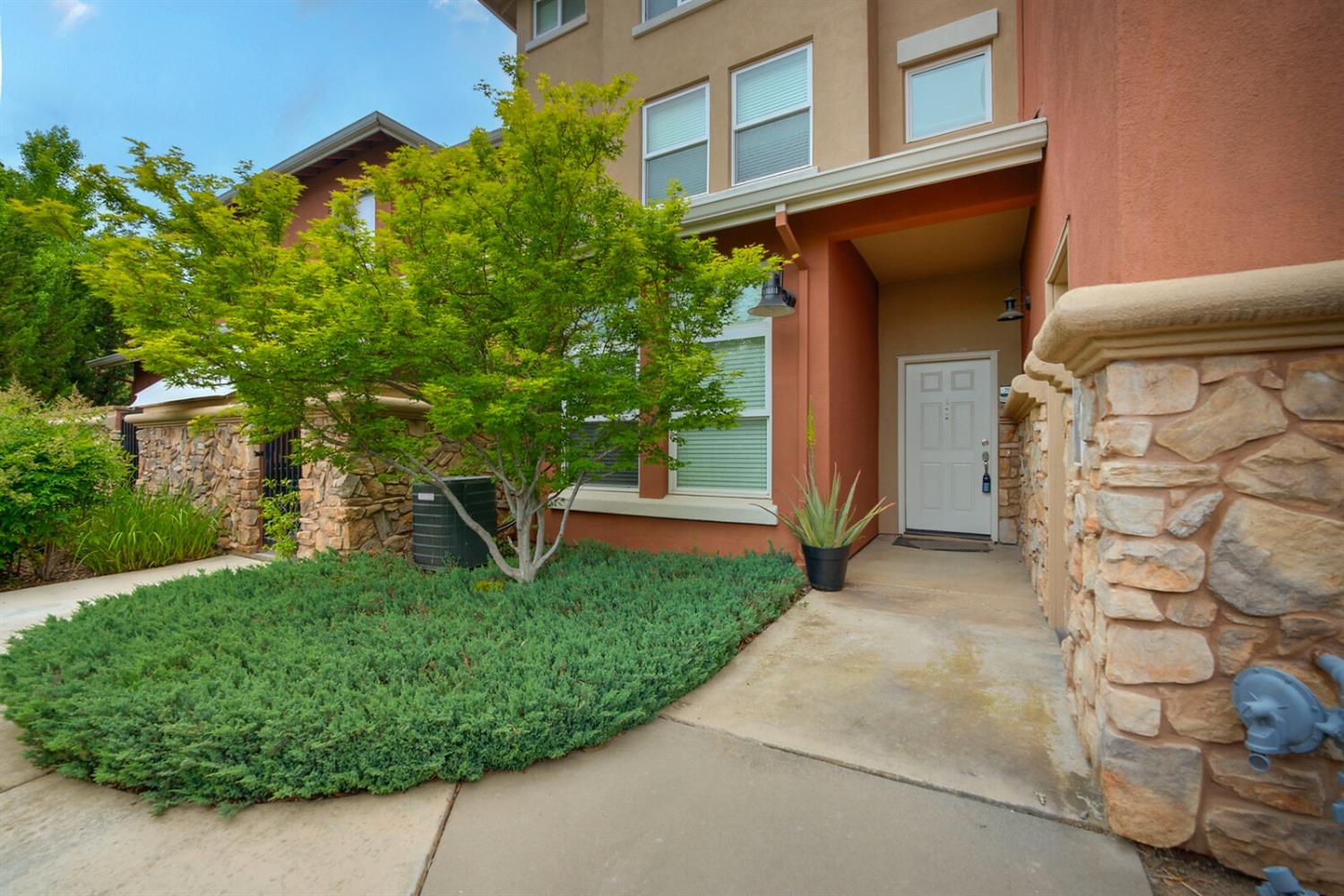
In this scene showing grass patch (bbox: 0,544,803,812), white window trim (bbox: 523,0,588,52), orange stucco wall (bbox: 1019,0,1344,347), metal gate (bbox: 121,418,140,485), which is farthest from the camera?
metal gate (bbox: 121,418,140,485)

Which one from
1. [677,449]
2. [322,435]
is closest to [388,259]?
[322,435]

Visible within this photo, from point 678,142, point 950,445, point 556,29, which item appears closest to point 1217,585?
point 950,445

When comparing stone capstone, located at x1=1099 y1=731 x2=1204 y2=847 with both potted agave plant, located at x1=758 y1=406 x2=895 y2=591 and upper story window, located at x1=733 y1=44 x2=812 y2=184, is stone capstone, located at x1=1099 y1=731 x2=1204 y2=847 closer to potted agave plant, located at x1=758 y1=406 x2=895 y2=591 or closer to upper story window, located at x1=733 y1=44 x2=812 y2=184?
potted agave plant, located at x1=758 y1=406 x2=895 y2=591

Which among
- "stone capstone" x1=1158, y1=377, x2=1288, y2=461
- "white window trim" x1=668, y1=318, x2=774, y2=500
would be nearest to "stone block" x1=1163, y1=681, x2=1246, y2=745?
"stone capstone" x1=1158, y1=377, x2=1288, y2=461

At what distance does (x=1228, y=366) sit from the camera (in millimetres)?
1705

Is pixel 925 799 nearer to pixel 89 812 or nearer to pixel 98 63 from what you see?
pixel 89 812

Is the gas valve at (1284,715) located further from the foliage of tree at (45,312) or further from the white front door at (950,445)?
the foliage of tree at (45,312)

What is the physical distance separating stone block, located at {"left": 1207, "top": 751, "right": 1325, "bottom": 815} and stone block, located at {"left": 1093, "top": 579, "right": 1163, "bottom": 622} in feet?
1.42

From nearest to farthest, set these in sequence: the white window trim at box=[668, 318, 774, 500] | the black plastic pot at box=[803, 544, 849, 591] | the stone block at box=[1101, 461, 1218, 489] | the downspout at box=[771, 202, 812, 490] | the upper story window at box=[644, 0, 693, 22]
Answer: the stone block at box=[1101, 461, 1218, 489], the black plastic pot at box=[803, 544, 849, 591], the downspout at box=[771, 202, 812, 490], the white window trim at box=[668, 318, 774, 500], the upper story window at box=[644, 0, 693, 22]

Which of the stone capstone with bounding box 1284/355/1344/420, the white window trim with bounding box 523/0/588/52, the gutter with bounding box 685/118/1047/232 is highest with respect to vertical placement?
the white window trim with bounding box 523/0/588/52

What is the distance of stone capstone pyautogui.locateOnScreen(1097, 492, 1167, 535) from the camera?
1771 millimetres

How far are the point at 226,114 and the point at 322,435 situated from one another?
26793mm

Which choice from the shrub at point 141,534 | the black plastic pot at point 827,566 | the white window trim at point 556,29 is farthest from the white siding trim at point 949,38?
the shrub at point 141,534

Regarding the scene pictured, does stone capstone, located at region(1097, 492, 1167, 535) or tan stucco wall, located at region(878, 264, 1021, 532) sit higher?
tan stucco wall, located at region(878, 264, 1021, 532)
